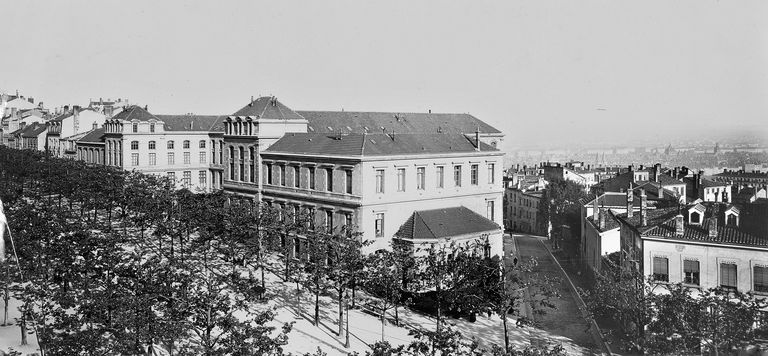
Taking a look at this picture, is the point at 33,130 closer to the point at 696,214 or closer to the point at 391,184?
the point at 391,184

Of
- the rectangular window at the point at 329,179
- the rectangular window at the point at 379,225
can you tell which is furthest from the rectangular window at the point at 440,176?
the rectangular window at the point at 329,179

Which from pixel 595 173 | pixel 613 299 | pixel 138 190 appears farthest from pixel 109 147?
pixel 595 173

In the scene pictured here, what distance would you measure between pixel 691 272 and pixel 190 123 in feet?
204

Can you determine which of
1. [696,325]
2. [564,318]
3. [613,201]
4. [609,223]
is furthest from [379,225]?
[696,325]

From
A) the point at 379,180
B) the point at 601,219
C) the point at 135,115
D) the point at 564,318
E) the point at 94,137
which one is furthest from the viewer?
the point at 94,137

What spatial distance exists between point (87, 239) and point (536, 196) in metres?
62.3

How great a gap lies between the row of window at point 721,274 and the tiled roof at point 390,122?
38.0 meters

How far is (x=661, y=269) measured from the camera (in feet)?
105

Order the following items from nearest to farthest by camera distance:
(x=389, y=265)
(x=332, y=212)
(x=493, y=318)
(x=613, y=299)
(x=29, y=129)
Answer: (x=613, y=299) → (x=389, y=265) → (x=493, y=318) → (x=332, y=212) → (x=29, y=129)

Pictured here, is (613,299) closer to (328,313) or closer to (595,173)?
(328,313)

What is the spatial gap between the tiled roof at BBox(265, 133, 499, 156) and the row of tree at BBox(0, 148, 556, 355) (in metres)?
4.98

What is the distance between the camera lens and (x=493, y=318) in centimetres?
3575

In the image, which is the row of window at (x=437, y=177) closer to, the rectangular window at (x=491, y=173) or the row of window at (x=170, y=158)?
the rectangular window at (x=491, y=173)

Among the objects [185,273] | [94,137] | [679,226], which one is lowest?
[185,273]
